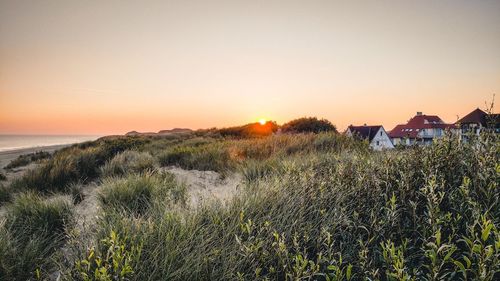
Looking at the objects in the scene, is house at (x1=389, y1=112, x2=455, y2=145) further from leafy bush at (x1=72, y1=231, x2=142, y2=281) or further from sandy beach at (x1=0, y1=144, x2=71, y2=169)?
leafy bush at (x1=72, y1=231, x2=142, y2=281)

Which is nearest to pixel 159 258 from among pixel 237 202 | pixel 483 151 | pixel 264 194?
pixel 237 202

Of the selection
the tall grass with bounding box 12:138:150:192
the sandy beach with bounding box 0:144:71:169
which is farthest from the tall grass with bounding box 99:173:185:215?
the sandy beach with bounding box 0:144:71:169

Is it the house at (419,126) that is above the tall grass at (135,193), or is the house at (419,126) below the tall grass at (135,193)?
above

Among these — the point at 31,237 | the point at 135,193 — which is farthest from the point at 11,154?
the point at 31,237

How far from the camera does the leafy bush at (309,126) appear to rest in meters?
22.0

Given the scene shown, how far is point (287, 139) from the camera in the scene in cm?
1117

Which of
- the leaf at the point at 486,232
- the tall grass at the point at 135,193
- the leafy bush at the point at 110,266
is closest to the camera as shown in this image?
the leaf at the point at 486,232

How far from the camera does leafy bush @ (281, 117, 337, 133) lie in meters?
22.0

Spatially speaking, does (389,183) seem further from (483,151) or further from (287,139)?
(287,139)

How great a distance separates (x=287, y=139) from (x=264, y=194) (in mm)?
7773

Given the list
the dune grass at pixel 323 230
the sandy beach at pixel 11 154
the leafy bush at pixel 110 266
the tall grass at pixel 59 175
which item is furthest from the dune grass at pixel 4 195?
the sandy beach at pixel 11 154

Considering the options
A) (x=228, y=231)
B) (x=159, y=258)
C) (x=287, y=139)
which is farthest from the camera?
(x=287, y=139)

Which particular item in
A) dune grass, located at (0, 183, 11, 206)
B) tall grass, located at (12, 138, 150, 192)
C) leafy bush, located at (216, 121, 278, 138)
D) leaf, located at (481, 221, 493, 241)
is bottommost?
dune grass, located at (0, 183, 11, 206)

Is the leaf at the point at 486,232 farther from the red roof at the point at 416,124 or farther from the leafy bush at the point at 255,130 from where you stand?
the red roof at the point at 416,124
